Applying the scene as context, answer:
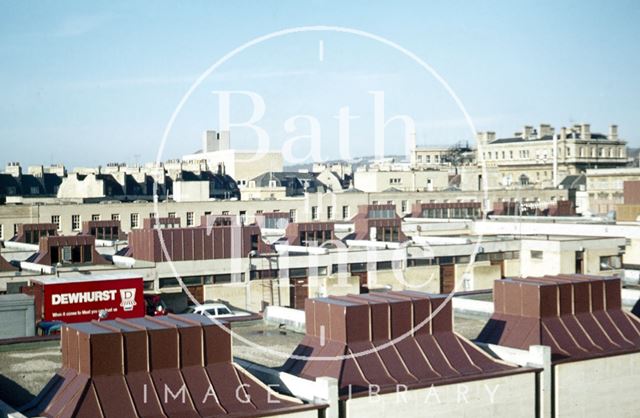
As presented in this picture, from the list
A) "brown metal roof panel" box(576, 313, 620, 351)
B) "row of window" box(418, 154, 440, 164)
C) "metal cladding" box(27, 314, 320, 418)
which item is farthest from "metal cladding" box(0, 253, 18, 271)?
"row of window" box(418, 154, 440, 164)

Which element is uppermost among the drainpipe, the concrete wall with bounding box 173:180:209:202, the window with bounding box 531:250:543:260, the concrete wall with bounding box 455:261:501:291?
the drainpipe

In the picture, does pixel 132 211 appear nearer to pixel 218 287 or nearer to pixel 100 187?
pixel 100 187

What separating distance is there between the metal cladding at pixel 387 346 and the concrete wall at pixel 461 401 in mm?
189

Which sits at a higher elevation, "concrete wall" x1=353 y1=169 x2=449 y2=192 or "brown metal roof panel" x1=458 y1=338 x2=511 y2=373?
"concrete wall" x1=353 y1=169 x2=449 y2=192

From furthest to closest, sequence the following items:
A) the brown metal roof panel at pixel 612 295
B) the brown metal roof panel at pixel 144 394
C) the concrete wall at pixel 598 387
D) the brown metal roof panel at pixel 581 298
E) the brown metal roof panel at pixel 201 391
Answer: the brown metal roof panel at pixel 612 295 < the brown metal roof panel at pixel 581 298 < the concrete wall at pixel 598 387 < the brown metal roof panel at pixel 201 391 < the brown metal roof panel at pixel 144 394

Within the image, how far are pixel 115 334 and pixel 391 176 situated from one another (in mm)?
84592

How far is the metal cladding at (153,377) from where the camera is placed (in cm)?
1708

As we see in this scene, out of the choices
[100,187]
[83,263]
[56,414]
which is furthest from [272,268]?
[100,187]

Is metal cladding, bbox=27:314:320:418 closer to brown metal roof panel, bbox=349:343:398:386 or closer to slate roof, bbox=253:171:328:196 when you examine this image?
brown metal roof panel, bbox=349:343:398:386

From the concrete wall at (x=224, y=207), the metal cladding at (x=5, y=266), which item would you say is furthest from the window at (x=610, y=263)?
the concrete wall at (x=224, y=207)

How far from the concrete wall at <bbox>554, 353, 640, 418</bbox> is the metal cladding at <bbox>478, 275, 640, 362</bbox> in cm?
32

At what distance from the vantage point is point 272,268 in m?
46.3

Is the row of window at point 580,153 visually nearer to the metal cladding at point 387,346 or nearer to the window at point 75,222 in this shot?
the window at point 75,222

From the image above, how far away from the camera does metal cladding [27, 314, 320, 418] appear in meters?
17.1
